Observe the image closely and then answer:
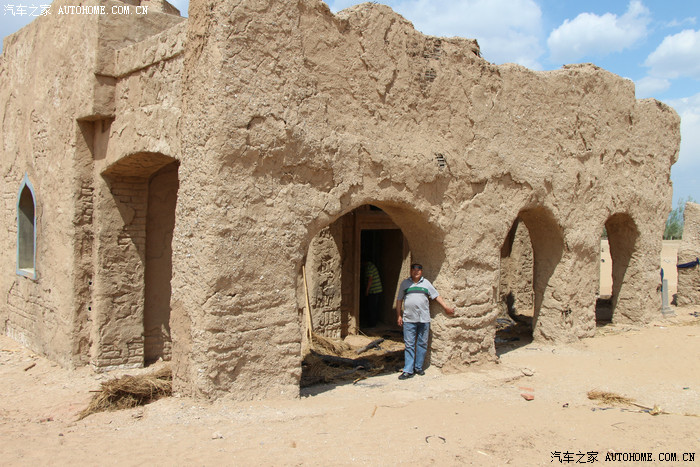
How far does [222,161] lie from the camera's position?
5.03 metres

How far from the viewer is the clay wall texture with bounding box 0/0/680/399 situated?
5.18 m

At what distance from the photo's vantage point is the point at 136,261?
23.9ft

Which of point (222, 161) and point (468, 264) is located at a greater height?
point (222, 161)

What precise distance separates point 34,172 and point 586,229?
26.4ft

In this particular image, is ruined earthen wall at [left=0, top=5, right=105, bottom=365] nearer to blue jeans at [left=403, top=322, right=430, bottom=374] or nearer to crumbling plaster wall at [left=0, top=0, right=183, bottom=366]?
crumbling plaster wall at [left=0, top=0, right=183, bottom=366]

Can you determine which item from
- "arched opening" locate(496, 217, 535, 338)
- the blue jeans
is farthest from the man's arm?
"arched opening" locate(496, 217, 535, 338)

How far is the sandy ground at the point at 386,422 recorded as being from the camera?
14.3 feet

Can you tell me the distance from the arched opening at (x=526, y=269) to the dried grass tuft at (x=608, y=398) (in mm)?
2507

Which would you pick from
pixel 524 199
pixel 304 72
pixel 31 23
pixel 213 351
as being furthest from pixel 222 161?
pixel 31 23

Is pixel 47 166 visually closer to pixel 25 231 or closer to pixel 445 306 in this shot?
pixel 25 231

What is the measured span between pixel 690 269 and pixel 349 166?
988 cm

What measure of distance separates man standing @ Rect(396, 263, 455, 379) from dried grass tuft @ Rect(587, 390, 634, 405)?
176 cm

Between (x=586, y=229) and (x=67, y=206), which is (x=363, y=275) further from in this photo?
(x=67, y=206)

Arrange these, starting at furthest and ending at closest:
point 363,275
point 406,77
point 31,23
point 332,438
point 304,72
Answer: point 363,275
point 31,23
point 406,77
point 304,72
point 332,438
